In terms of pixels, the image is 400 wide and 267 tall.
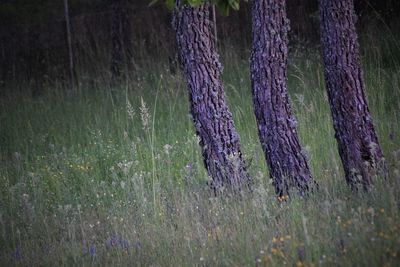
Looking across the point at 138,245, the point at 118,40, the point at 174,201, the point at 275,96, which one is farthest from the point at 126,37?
the point at 138,245

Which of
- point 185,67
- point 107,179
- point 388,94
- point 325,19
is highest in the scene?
point 325,19

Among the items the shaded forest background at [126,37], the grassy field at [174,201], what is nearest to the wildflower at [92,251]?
the grassy field at [174,201]

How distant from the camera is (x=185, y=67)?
564cm

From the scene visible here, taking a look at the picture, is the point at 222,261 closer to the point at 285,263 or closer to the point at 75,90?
the point at 285,263

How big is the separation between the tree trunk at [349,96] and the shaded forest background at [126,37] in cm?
622

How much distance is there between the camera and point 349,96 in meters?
4.80

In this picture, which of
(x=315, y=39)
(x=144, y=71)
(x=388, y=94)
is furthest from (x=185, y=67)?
(x=315, y=39)

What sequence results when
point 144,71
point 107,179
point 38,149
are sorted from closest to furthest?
1. point 107,179
2. point 38,149
3. point 144,71

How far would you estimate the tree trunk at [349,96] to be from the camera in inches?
189

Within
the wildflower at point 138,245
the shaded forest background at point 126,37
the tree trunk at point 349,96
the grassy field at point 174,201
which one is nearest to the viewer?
the grassy field at point 174,201

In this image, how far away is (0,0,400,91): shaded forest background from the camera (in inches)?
472

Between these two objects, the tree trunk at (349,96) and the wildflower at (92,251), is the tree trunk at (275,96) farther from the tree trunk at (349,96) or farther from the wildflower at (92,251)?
the wildflower at (92,251)

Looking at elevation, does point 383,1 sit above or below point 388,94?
above

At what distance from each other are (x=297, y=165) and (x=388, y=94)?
363cm
